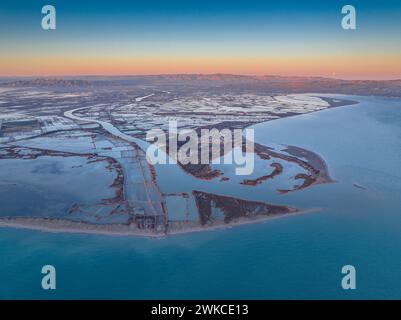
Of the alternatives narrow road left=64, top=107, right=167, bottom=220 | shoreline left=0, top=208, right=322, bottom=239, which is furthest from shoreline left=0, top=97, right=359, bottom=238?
narrow road left=64, top=107, right=167, bottom=220

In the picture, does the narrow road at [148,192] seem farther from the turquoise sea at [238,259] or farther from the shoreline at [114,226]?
the turquoise sea at [238,259]

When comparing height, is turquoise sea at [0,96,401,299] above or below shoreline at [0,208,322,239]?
below

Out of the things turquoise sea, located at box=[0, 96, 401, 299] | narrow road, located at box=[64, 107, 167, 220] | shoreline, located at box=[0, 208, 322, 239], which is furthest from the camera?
narrow road, located at box=[64, 107, 167, 220]

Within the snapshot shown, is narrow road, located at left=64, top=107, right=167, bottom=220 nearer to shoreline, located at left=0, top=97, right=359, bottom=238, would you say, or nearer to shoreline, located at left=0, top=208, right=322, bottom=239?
shoreline, located at left=0, top=97, right=359, bottom=238

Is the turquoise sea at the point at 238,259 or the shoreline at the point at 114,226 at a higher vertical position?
the shoreline at the point at 114,226

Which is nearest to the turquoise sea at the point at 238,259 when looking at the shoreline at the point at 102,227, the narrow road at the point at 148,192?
the shoreline at the point at 102,227

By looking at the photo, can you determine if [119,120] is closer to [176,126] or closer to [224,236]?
[176,126]

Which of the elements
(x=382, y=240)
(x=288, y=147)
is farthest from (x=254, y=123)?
(x=382, y=240)
